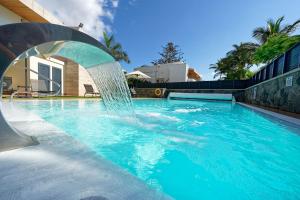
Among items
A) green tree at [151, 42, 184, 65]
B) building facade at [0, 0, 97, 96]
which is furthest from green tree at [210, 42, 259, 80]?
building facade at [0, 0, 97, 96]

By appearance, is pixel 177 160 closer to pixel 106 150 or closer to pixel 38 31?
pixel 106 150

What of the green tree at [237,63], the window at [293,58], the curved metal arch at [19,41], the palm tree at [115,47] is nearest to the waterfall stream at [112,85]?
the curved metal arch at [19,41]

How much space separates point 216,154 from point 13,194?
2.69m

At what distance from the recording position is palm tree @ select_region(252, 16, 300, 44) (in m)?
18.6

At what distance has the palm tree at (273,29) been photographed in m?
18.6

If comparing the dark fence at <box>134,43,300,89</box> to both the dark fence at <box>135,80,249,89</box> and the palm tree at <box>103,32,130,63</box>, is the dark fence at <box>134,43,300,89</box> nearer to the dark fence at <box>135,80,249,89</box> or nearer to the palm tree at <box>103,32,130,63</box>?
the dark fence at <box>135,80,249,89</box>

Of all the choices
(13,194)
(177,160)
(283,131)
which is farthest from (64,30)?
(283,131)

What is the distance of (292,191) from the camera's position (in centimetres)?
172

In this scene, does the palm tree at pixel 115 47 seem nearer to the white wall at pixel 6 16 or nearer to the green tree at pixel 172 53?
the white wall at pixel 6 16

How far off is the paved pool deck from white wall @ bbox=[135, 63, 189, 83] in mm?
25703

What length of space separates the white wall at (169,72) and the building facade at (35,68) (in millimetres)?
13259

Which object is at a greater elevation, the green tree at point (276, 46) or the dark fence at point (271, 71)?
the green tree at point (276, 46)

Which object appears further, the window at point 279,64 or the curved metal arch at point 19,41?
the window at point 279,64

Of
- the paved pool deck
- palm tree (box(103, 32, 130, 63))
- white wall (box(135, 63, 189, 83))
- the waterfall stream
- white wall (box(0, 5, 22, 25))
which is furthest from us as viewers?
white wall (box(135, 63, 189, 83))
